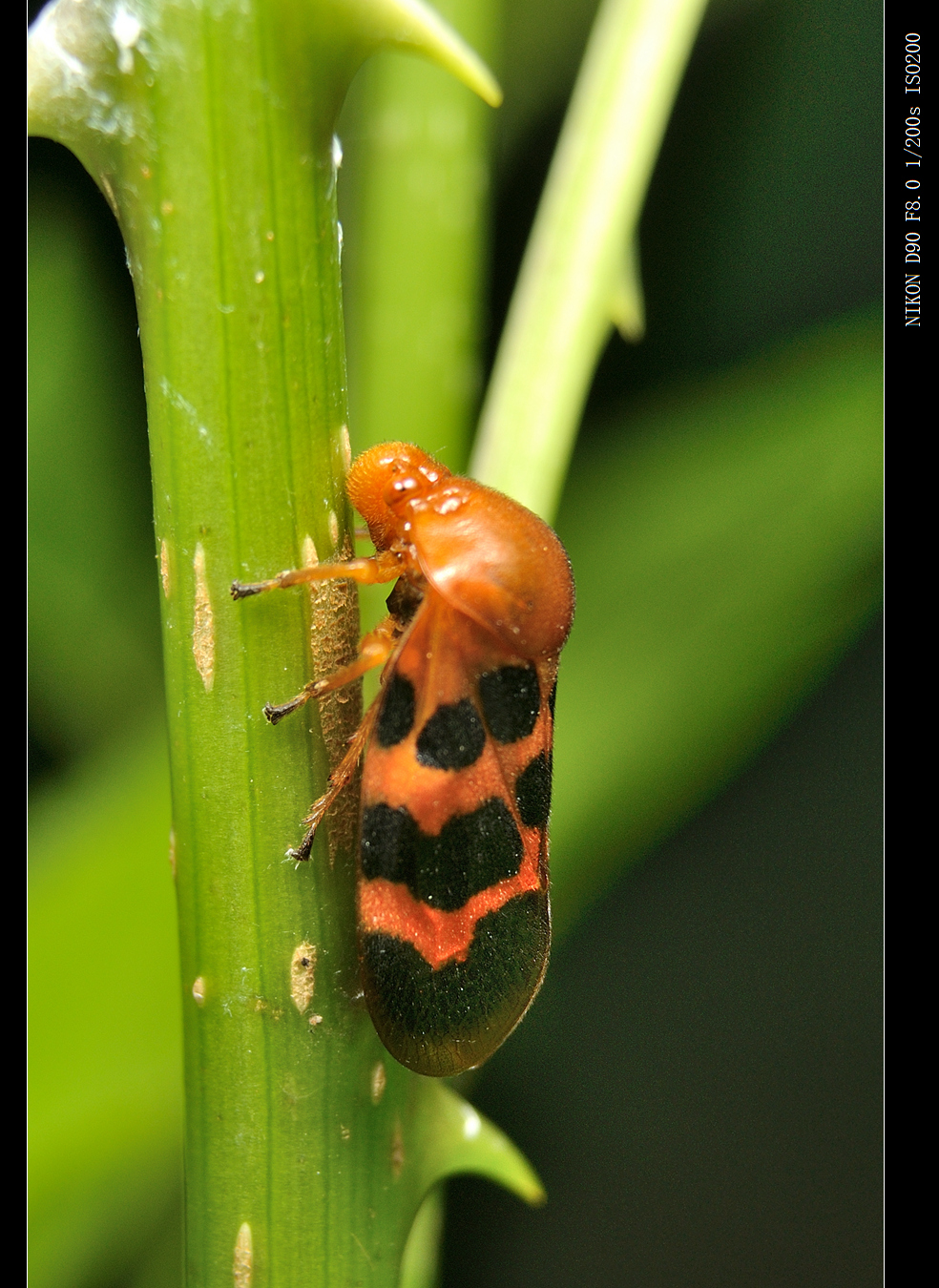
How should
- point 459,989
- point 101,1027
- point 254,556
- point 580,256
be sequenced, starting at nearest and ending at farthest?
point 254,556 → point 459,989 → point 580,256 → point 101,1027

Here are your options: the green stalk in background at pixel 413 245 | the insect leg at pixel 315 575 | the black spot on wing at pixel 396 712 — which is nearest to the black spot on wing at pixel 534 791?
the black spot on wing at pixel 396 712

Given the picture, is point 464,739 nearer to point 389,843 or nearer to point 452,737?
point 452,737

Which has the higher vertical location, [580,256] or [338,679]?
[580,256]

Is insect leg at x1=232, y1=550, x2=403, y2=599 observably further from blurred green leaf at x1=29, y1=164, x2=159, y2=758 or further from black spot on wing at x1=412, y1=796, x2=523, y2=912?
blurred green leaf at x1=29, y1=164, x2=159, y2=758

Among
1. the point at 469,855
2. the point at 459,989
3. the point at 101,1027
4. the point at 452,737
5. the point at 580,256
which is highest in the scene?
the point at 580,256

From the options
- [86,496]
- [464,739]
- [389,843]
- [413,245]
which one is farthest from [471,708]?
[86,496]

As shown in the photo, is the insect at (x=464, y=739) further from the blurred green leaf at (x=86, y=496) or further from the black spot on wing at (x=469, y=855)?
the blurred green leaf at (x=86, y=496)
